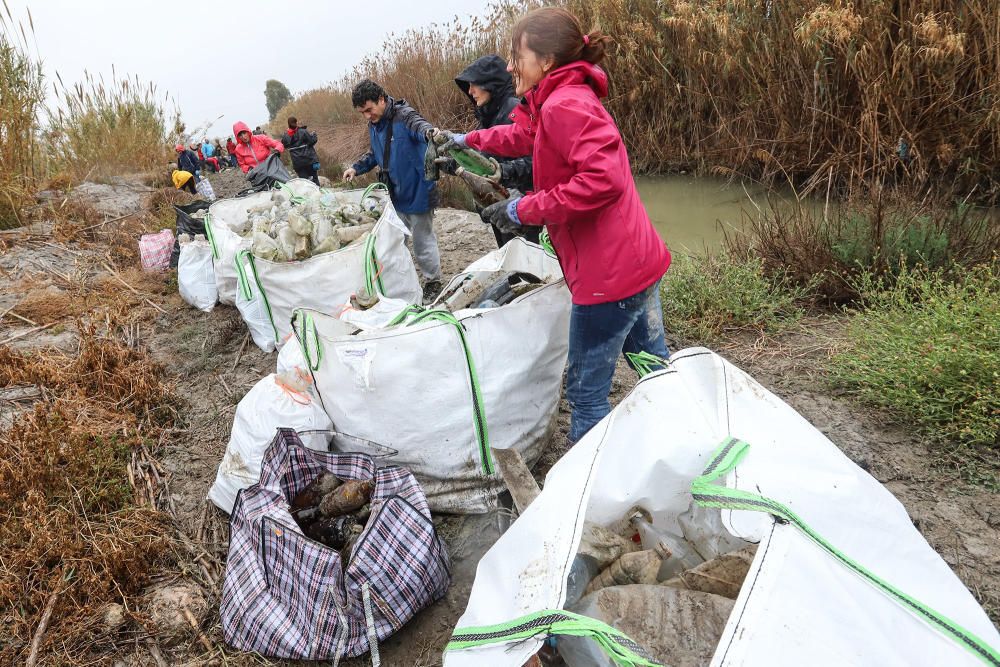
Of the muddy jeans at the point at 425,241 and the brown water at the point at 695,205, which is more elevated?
the muddy jeans at the point at 425,241

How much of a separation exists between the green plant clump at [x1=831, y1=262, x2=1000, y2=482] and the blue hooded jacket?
2.68 metres

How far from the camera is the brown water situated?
556 centimetres

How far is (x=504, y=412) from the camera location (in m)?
2.13

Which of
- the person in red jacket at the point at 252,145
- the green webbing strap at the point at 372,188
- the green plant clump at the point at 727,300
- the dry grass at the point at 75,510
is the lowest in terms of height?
the green plant clump at the point at 727,300

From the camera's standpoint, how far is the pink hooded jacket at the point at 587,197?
1.71 meters

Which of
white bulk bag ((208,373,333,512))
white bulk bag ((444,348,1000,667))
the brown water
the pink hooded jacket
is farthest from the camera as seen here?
the brown water

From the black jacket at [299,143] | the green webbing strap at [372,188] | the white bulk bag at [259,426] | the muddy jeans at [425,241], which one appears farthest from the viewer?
the black jacket at [299,143]

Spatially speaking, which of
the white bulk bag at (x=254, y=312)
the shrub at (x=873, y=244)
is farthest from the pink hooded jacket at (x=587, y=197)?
the white bulk bag at (x=254, y=312)

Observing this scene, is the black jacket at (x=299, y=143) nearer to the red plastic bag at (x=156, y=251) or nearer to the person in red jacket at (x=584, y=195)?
the red plastic bag at (x=156, y=251)

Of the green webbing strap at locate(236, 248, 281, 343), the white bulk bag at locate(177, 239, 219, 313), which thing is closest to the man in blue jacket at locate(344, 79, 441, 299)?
the green webbing strap at locate(236, 248, 281, 343)

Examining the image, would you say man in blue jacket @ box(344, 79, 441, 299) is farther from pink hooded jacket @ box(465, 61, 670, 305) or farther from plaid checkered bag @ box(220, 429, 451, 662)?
plaid checkered bag @ box(220, 429, 451, 662)

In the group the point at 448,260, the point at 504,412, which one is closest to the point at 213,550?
the point at 504,412

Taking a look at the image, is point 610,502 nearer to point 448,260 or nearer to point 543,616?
point 543,616

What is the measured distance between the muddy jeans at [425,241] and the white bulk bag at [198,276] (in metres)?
1.55
